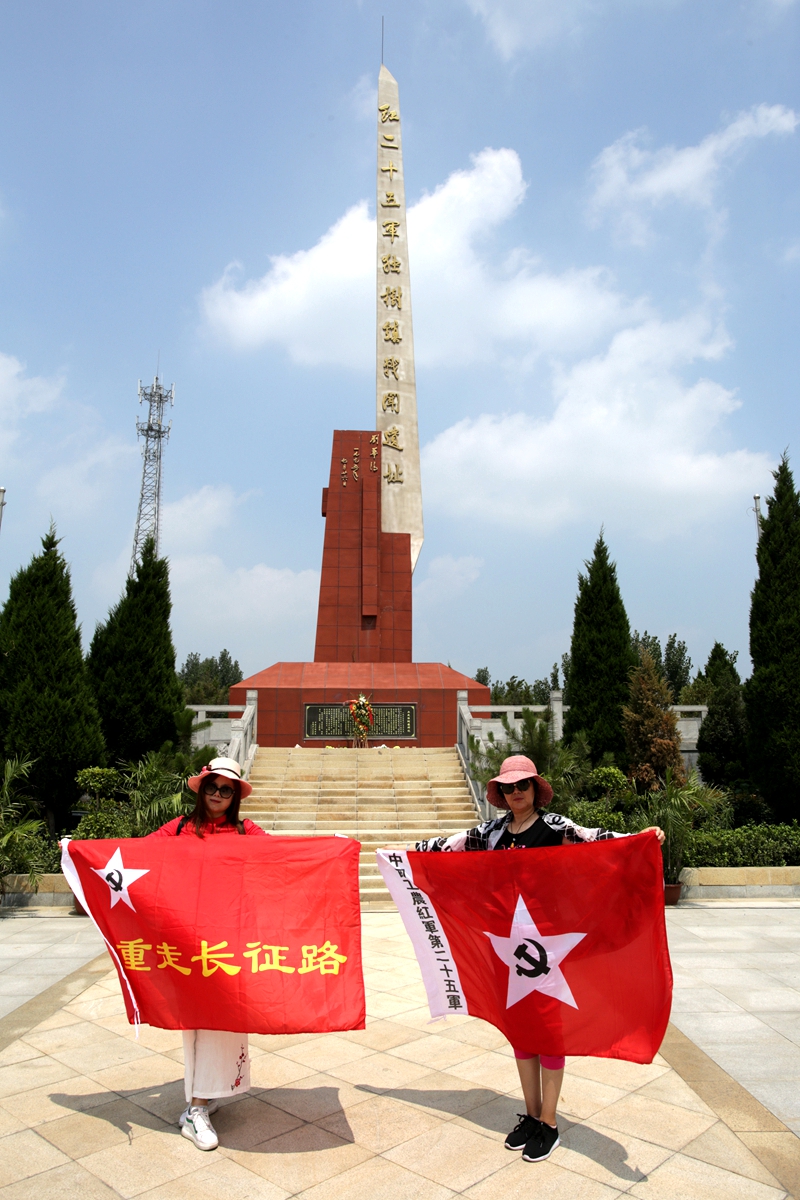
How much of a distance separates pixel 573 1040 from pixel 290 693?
512 inches

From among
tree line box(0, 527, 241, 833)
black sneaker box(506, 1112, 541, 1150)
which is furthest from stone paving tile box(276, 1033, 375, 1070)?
tree line box(0, 527, 241, 833)

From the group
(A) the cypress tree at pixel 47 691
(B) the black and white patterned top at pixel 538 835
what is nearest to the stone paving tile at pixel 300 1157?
(B) the black and white patterned top at pixel 538 835

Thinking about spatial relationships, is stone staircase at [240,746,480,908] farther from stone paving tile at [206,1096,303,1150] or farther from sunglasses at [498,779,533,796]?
sunglasses at [498,779,533,796]

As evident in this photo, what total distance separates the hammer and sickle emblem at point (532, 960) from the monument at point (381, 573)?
497 inches

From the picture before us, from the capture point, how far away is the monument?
15.9m

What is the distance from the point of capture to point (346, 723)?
625 inches

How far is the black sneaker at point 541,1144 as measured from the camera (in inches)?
120

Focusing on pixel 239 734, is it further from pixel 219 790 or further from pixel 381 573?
pixel 219 790

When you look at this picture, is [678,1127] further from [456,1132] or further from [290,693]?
[290,693]

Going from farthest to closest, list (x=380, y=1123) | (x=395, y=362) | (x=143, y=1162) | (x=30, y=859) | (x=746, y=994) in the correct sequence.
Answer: (x=395, y=362) → (x=30, y=859) → (x=746, y=994) → (x=380, y=1123) → (x=143, y=1162)

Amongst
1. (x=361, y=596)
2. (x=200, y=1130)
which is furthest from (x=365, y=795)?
(x=200, y=1130)

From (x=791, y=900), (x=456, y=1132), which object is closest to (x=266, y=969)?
(x=456, y=1132)

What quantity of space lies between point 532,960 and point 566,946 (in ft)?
0.48

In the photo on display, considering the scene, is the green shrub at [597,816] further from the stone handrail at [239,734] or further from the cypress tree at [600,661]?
the stone handrail at [239,734]
